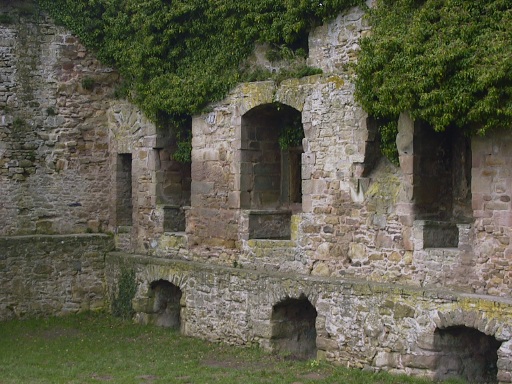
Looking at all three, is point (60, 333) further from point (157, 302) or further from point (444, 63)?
point (444, 63)

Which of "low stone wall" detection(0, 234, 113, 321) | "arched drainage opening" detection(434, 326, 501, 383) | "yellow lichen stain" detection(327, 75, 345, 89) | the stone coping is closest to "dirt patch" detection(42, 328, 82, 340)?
"low stone wall" detection(0, 234, 113, 321)

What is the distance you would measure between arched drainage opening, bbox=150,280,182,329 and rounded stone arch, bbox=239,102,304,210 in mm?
2560

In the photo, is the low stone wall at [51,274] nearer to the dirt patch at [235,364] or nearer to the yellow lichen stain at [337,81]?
the dirt patch at [235,364]

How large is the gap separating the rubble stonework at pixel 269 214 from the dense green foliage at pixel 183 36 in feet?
1.02

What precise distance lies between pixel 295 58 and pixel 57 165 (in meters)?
5.54

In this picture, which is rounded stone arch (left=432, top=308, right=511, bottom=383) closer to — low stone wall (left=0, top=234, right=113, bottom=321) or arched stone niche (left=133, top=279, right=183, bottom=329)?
arched stone niche (left=133, top=279, right=183, bottom=329)

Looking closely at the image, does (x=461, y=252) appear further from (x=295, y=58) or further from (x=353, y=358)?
(x=295, y=58)

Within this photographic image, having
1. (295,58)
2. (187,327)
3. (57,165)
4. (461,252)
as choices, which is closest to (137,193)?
(57,165)

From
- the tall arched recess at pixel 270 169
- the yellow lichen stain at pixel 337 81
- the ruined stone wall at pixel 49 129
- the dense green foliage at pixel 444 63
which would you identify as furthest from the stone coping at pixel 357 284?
the yellow lichen stain at pixel 337 81

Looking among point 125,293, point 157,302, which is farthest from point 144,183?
point 157,302

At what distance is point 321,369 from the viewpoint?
12.6 metres

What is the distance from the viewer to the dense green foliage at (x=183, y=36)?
1386 centimetres

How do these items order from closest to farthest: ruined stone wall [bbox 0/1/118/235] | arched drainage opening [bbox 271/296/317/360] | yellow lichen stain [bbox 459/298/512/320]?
yellow lichen stain [bbox 459/298/512/320] → arched drainage opening [bbox 271/296/317/360] → ruined stone wall [bbox 0/1/118/235]

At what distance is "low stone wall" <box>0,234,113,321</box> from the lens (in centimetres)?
1659
